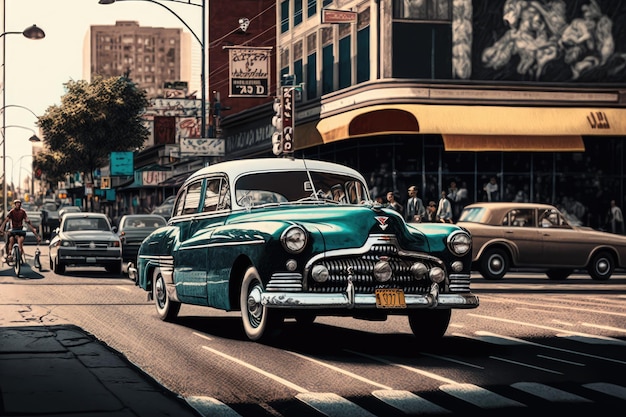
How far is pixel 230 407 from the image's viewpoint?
24.9 ft

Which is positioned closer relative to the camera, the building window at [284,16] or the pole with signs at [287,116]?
the pole with signs at [287,116]

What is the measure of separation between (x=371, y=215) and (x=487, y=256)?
1406cm

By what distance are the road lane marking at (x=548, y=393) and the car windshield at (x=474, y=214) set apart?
16166 millimetres

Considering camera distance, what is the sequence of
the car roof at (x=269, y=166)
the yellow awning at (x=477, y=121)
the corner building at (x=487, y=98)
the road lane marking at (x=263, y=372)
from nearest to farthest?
the road lane marking at (x=263, y=372) → the car roof at (x=269, y=166) → the yellow awning at (x=477, y=121) → the corner building at (x=487, y=98)

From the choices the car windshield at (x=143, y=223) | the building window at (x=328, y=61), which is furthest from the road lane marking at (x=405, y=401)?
the building window at (x=328, y=61)

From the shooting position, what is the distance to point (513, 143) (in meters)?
36.1

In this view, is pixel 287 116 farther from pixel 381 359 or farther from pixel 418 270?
pixel 381 359

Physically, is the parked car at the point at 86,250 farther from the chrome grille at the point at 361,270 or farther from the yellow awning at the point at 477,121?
the chrome grille at the point at 361,270

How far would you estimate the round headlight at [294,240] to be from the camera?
10547 millimetres

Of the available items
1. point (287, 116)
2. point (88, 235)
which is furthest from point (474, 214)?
point (287, 116)

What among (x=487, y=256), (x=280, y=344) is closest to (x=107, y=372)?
(x=280, y=344)

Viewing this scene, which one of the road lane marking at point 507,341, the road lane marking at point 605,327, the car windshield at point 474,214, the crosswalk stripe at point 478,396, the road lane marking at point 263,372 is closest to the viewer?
the crosswalk stripe at point 478,396

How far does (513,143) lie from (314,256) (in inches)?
1045

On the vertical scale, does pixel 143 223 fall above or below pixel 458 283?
above
